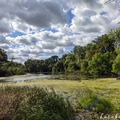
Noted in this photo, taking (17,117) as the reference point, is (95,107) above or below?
below

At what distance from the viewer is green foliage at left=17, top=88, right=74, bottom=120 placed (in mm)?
2744

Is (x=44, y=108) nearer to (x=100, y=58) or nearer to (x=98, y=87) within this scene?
(x=98, y=87)

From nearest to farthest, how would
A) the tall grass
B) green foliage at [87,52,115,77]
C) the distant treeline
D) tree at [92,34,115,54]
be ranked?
1. the tall grass
2. the distant treeline
3. green foliage at [87,52,115,77]
4. tree at [92,34,115,54]

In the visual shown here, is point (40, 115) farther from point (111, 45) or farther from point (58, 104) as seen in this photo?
point (111, 45)

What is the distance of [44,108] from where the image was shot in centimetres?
310

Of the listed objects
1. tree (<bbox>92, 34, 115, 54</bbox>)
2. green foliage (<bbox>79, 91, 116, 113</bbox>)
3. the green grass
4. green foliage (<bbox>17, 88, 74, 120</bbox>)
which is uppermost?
tree (<bbox>92, 34, 115, 54</bbox>)

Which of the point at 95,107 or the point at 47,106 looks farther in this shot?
the point at 95,107

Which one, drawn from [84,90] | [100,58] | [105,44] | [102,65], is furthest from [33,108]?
[105,44]

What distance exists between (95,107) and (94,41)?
82.9 feet

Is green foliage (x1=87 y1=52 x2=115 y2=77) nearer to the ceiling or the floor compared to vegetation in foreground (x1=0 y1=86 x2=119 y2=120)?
nearer to the ceiling

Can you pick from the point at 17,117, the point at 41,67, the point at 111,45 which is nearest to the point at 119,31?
the point at 17,117

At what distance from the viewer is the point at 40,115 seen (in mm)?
2764

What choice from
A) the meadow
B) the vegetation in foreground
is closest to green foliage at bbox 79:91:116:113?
the vegetation in foreground

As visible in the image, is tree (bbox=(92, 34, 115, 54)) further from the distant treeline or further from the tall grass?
the tall grass
